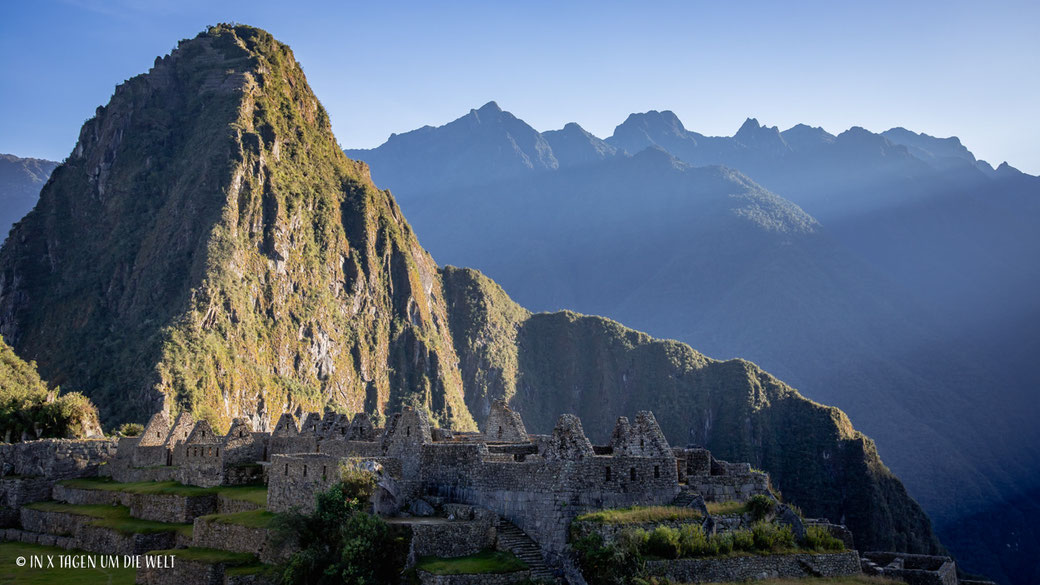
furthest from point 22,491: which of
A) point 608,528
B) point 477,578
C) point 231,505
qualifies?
point 608,528

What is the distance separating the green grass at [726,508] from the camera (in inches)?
1094

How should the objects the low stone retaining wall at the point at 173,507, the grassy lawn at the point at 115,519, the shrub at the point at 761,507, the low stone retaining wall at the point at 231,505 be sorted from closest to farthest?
the shrub at the point at 761,507 < the low stone retaining wall at the point at 231,505 < the grassy lawn at the point at 115,519 < the low stone retaining wall at the point at 173,507

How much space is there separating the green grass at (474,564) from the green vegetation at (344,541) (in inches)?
41.1

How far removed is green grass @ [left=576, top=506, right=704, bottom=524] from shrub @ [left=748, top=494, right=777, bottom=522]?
7.68 feet

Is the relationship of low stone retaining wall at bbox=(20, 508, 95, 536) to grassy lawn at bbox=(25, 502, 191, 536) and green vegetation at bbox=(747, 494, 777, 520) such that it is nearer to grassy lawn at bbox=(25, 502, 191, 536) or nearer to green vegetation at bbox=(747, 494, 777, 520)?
grassy lawn at bbox=(25, 502, 191, 536)

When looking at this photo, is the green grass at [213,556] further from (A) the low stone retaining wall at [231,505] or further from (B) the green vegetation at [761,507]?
(B) the green vegetation at [761,507]

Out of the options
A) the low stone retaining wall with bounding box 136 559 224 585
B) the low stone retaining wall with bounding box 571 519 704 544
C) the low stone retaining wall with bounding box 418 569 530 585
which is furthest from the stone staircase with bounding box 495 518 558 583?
the low stone retaining wall with bounding box 136 559 224 585

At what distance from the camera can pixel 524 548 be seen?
1046 inches

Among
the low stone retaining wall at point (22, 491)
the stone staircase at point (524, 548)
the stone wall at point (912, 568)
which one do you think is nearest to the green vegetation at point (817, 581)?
the stone wall at point (912, 568)

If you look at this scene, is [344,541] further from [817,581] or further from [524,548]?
[817,581]

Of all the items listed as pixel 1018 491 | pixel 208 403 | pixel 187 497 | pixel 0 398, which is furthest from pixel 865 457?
pixel 187 497

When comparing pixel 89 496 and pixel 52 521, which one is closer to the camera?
pixel 52 521

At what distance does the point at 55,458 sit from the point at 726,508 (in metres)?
43.2

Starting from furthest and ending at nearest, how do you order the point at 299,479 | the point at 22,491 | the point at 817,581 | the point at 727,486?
the point at 22,491 < the point at 299,479 < the point at 727,486 < the point at 817,581
